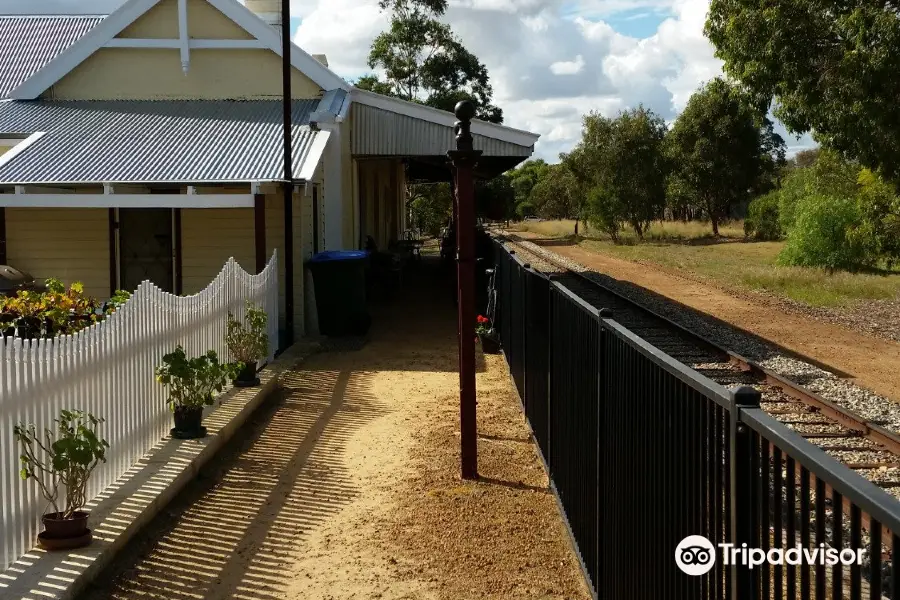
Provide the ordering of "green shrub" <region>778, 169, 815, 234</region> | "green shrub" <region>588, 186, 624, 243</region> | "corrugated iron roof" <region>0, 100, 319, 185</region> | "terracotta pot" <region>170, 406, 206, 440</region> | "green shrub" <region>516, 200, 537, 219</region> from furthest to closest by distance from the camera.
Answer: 1. "green shrub" <region>516, 200, 537, 219</region>
2. "green shrub" <region>588, 186, 624, 243</region>
3. "green shrub" <region>778, 169, 815, 234</region>
4. "corrugated iron roof" <region>0, 100, 319, 185</region>
5. "terracotta pot" <region>170, 406, 206, 440</region>

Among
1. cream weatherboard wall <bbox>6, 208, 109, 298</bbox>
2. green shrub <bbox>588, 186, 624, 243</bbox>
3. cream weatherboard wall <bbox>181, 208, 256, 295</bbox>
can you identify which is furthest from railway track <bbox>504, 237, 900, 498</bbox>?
green shrub <bbox>588, 186, 624, 243</bbox>

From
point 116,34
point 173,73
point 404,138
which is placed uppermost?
point 116,34

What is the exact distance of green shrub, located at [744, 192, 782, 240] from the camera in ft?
156

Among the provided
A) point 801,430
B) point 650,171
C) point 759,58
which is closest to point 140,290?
point 801,430

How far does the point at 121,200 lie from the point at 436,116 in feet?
22.6

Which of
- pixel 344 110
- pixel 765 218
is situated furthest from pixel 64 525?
pixel 765 218

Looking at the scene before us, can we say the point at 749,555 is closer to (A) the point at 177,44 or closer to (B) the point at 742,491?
(B) the point at 742,491

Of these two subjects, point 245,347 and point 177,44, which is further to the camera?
point 177,44

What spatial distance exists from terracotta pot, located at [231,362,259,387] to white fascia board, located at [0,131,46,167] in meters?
6.57

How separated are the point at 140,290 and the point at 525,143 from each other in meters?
11.8

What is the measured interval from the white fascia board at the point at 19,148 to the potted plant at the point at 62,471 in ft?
33.6

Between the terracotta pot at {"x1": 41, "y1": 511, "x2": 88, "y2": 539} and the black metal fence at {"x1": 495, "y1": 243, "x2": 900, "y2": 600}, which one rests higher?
the black metal fence at {"x1": 495, "y1": 243, "x2": 900, "y2": 600}

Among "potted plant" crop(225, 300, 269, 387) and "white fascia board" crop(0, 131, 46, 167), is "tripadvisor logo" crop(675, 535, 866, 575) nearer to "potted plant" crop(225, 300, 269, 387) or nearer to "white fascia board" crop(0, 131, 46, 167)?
"potted plant" crop(225, 300, 269, 387)

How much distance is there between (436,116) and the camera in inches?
720
